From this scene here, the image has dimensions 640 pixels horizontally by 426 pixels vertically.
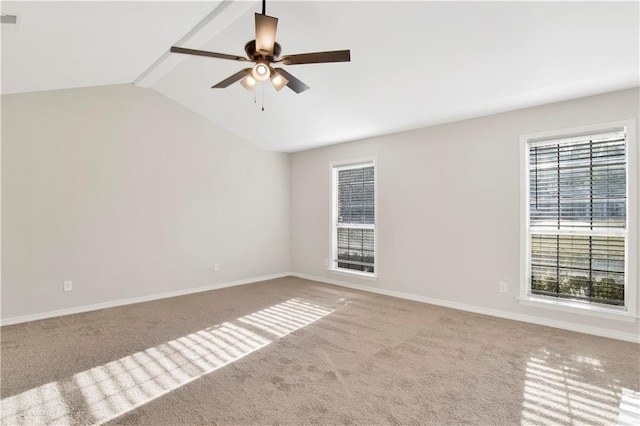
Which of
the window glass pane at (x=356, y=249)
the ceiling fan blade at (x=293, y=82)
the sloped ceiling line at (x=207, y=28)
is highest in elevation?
the sloped ceiling line at (x=207, y=28)

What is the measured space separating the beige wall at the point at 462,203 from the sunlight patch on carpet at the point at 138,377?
1.92 m

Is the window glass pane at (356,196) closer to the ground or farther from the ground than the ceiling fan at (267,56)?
closer to the ground

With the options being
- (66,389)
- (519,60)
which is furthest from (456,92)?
(66,389)

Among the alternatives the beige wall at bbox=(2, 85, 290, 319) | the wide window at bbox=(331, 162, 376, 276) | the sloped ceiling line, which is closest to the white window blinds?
the wide window at bbox=(331, 162, 376, 276)

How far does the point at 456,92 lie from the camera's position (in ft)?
11.4

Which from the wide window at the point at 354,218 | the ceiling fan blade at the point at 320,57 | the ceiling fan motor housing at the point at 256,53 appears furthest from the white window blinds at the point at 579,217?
the ceiling fan motor housing at the point at 256,53

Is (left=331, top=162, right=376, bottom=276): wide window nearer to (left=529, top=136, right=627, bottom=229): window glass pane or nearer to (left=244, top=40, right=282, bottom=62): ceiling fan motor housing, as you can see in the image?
(left=529, top=136, right=627, bottom=229): window glass pane

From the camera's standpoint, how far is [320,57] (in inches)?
90.4

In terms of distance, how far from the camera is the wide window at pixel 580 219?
10.7 feet

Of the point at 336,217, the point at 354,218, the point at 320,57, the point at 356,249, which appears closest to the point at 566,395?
the point at 320,57

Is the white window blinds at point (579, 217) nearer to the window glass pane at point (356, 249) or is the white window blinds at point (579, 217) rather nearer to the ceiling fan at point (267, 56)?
the window glass pane at point (356, 249)

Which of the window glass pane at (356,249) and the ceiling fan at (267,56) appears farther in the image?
the window glass pane at (356,249)

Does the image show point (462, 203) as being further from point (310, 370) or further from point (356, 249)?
point (310, 370)

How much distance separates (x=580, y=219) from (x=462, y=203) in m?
1.19
